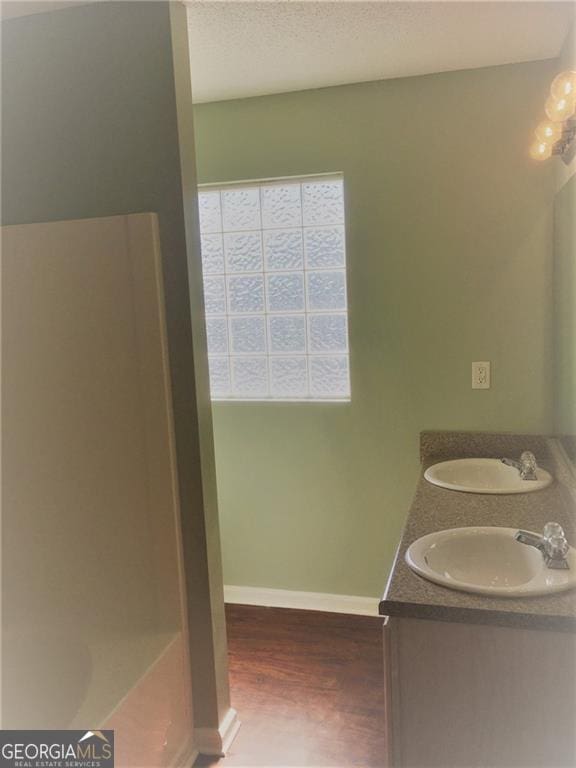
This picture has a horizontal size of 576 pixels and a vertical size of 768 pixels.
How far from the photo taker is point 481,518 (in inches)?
74.3

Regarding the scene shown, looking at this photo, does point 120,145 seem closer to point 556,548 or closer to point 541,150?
point 541,150

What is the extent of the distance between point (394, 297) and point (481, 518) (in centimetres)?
112

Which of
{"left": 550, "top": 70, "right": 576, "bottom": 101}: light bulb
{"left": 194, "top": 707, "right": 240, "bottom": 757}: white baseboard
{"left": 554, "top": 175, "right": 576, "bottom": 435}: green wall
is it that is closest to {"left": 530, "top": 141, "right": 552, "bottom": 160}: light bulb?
{"left": 554, "top": 175, "right": 576, "bottom": 435}: green wall

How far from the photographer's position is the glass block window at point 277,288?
111 inches

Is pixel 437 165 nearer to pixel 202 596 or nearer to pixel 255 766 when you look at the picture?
pixel 202 596

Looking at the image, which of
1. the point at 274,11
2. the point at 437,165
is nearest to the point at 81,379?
the point at 274,11

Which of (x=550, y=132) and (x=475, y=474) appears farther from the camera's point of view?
(x=475, y=474)

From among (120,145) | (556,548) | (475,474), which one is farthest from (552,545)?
(120,145)

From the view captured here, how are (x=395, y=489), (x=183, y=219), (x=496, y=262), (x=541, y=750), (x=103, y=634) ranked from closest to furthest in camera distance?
(x=541, y=750) → (x=183, y=219) → (x=103, y=634) → (x=496, y=262) → (x=395, y=489)

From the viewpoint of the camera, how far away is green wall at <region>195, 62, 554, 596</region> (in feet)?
8.24

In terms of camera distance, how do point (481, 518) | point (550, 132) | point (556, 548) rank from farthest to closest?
point (550, 132), point (481, 518), point (556, 548)

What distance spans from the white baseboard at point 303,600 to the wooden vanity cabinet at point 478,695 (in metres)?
1.41

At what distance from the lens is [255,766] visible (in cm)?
201

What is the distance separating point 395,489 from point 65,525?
1422 millimetres
